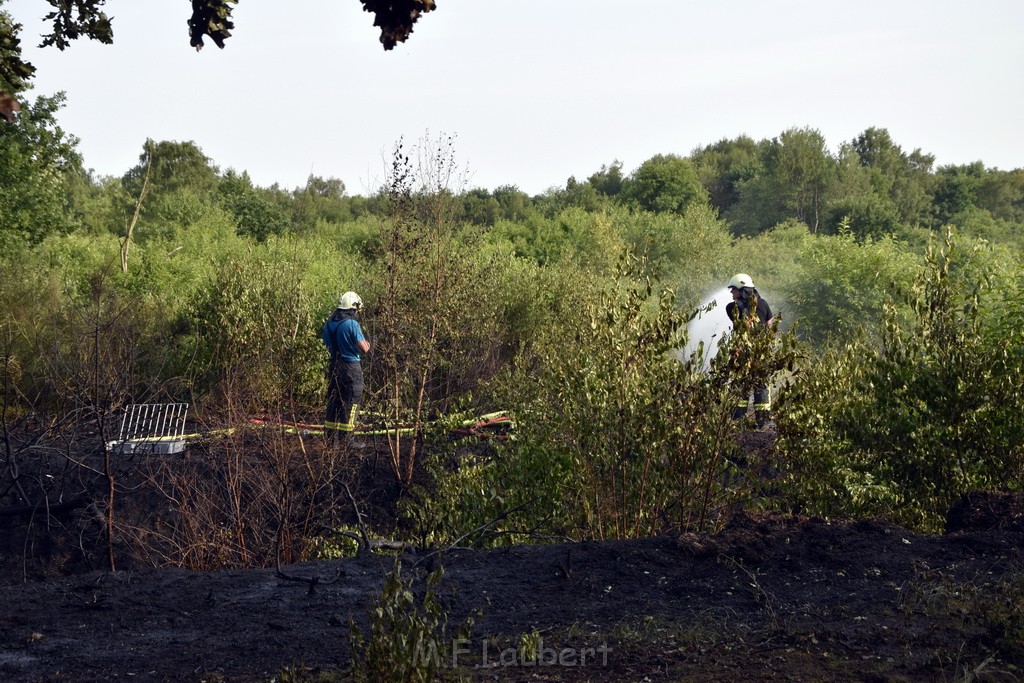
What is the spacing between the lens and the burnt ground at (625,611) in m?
4.02

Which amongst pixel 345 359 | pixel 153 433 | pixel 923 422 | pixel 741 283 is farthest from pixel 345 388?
pixel 923 422

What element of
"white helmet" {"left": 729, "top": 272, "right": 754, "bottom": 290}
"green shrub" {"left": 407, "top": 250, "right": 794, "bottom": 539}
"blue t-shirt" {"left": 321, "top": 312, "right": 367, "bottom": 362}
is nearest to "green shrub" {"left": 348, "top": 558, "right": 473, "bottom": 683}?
"green shrub" {"left": 407, "top": 250, "right": 794, "bottom": 539}

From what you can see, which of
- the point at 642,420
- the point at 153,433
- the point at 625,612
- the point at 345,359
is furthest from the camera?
the point at 153,433

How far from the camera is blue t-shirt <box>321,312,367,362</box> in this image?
450 inches

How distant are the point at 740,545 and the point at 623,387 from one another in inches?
61.2

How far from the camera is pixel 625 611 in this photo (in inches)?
188

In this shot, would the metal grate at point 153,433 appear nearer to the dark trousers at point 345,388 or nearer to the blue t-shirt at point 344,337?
the dark trousers at point 345,388

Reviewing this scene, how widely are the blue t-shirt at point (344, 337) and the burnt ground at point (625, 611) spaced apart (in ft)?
18.0

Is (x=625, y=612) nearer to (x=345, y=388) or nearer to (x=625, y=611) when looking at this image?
(x=625, y=611)

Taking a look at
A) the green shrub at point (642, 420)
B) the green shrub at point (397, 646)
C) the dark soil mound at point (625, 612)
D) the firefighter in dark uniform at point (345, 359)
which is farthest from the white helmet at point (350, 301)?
the green shrub at point (397, 646)

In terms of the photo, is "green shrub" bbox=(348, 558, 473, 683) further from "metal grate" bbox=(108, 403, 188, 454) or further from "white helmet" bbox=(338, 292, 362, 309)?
"white helmet" bbox=(338, 292, 362, 309)

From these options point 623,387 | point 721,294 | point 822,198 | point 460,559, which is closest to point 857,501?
point 623,387

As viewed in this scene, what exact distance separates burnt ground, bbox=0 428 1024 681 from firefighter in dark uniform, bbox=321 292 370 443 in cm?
545

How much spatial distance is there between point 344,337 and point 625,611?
23.6 ft
